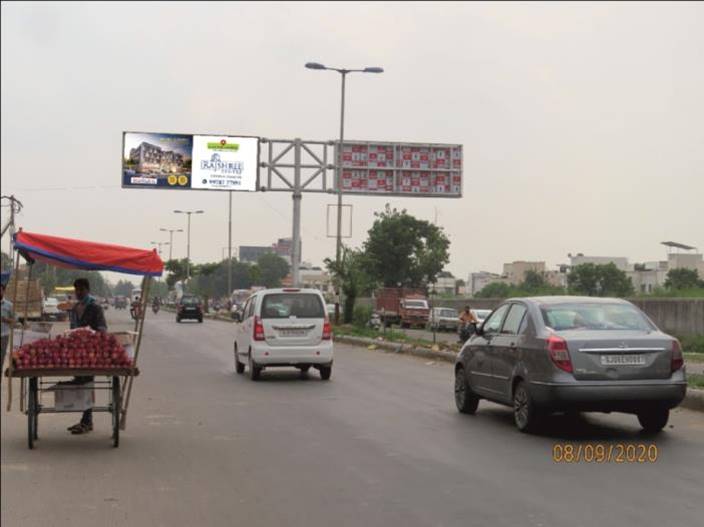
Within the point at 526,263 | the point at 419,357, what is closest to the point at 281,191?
the point at 419,357

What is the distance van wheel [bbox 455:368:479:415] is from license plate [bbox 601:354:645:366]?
2800 mm

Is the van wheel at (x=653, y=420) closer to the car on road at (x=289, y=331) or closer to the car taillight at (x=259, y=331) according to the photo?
the car on road at (x=289, y=331)

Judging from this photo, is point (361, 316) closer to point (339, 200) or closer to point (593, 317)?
point (339, 200)

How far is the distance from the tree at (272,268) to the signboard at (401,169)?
378 feet

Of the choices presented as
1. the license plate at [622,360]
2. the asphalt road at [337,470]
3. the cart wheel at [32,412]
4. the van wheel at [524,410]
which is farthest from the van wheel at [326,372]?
the cart wheel at [32,412]

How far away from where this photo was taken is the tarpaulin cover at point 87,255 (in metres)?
8.68

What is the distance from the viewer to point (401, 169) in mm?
39375

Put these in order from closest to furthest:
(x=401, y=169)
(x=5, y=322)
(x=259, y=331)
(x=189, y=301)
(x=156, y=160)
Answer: (x=5, y=322) → (x=259, y=331) → (x=156, y=160) → (x=401, y=169) → (x=189, y=301)

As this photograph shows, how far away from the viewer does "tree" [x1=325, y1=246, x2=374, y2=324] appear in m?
40.2

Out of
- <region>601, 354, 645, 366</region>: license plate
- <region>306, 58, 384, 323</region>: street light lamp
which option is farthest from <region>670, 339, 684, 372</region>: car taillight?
<region>306, 58, 384, 323</region>: street light lamp

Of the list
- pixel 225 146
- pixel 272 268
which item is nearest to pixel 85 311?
pixel 225 146

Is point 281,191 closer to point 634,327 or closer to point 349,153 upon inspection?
point 349,153

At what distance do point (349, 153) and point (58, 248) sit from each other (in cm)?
3081

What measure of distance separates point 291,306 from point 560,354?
29.0ft
